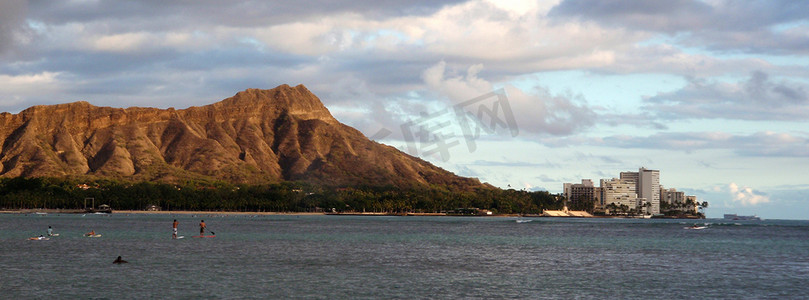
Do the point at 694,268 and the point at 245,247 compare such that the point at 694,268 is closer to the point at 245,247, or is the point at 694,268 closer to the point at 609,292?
the point at 609,292

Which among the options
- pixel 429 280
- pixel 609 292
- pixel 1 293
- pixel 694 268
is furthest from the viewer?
pixel 694 268

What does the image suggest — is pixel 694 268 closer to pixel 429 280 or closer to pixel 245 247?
pixel 429 280

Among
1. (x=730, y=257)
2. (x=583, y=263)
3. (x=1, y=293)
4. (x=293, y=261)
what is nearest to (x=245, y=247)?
(x=293, y=261)

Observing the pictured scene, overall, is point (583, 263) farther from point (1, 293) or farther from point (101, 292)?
point (1, 293)

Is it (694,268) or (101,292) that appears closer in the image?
(101,292)

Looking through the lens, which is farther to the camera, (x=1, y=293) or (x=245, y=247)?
(x=245, y=247)

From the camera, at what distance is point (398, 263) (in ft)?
261

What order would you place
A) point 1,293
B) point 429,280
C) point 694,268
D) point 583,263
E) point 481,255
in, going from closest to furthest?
point 1,293 → point 429,280 → point 694,268 → point 583,263 → point 481,255

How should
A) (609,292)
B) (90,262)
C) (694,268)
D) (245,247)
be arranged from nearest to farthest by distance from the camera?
(609,292), (90,262), (694,268), (245,247)

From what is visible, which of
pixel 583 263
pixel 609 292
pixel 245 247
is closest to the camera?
pixel 609 292

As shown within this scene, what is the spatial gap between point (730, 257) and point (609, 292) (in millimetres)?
48965

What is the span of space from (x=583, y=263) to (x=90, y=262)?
51239 millimetres

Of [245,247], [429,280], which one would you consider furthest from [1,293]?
[245,247]

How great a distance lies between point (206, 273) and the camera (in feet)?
212
